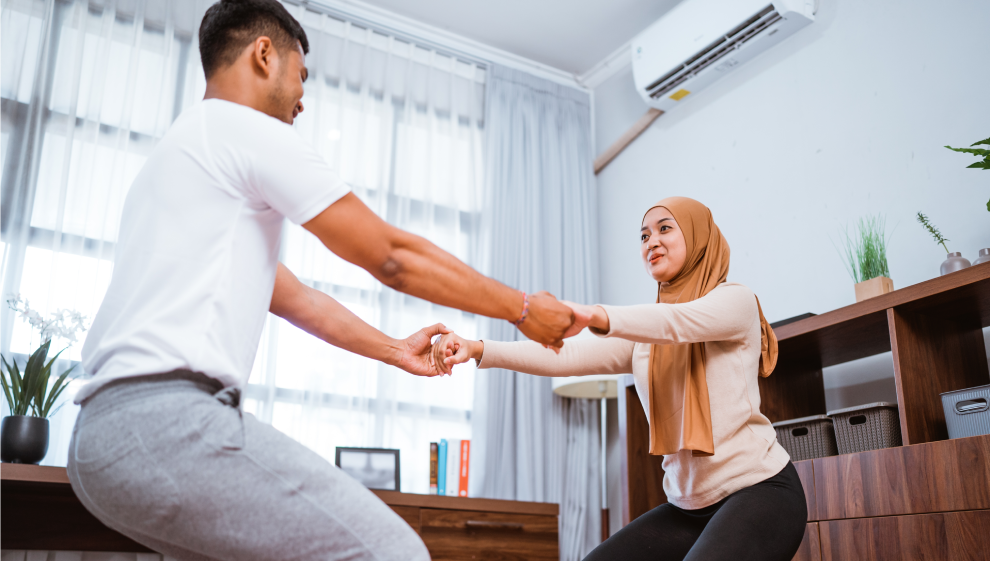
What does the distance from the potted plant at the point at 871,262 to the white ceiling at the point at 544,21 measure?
1759 millimetres

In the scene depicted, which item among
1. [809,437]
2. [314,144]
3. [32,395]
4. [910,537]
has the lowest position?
[910,537]

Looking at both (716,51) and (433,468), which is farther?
(716,51)

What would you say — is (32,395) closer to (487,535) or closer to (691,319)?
(487,535)

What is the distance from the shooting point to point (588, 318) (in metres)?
1.40

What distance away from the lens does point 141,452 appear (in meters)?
0.89

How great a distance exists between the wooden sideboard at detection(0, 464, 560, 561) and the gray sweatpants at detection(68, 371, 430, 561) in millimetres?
1676

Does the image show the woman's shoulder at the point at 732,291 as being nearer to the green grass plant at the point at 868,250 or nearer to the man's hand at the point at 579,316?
the man's hand at the point at 579,316

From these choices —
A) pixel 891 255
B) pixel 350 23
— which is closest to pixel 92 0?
pixel 350 23

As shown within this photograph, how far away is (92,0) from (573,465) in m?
3.14

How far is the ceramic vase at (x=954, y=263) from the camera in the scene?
2.19 meters

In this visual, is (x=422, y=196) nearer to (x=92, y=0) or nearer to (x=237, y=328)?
(x=92, y=0)

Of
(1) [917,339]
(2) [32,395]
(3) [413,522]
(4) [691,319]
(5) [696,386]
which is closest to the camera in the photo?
(4) [691,319]

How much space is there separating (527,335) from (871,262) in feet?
5.35

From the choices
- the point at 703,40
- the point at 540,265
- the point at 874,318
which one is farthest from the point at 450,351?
the point at 703,40
